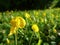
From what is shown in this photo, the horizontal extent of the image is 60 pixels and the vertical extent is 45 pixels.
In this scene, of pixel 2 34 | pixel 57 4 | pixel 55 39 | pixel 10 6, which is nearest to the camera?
pixel 55 39

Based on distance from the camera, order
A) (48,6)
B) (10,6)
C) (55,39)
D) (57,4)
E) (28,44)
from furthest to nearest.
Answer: (57,4) → (48,6) → (10,6) → (55,39) → (28,44)

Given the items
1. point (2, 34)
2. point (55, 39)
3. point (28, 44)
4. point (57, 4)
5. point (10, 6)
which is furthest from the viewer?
point (57, 4)

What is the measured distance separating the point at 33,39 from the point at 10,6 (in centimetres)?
1218

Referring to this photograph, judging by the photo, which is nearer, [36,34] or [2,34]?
[36,34]

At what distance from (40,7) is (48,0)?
2.26 feet

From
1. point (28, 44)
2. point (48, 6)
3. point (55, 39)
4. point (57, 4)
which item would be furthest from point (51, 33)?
point (57, 4)

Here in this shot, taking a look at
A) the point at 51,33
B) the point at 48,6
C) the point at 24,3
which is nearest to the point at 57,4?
the point at 48,6

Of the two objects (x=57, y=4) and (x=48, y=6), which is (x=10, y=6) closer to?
(x=48, y=6)

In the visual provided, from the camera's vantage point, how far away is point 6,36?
106 inches

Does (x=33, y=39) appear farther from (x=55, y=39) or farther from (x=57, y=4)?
(x=57, y=4)

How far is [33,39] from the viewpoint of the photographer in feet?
8.29

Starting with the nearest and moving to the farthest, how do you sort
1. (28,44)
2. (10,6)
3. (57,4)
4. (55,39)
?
(28,44) < (55,39) < (10,6) < (57,4)

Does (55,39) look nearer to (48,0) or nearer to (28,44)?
(28,44)

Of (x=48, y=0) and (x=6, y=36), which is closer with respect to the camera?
(x=6, y=36)
